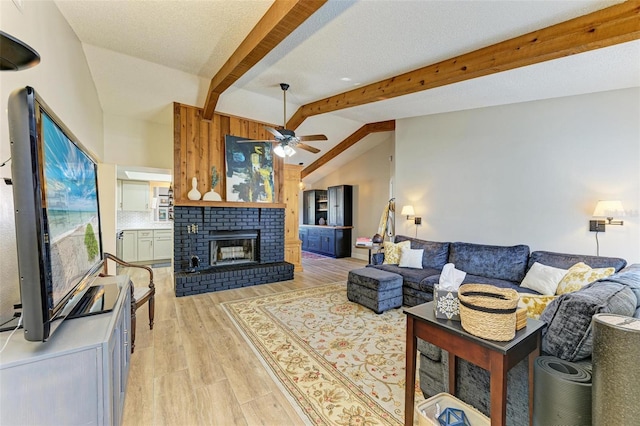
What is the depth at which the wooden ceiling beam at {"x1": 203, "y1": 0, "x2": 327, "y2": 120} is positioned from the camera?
1.95 m

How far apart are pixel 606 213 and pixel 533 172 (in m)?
0.89

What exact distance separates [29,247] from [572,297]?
236 cm

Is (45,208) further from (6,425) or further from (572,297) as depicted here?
(572,297)

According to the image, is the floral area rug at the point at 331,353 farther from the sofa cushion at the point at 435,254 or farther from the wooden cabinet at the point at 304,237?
the wooden cabinet at the point at 304,237

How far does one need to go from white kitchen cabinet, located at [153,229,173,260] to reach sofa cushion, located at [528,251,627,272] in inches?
285

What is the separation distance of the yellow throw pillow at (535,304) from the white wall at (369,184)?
5.11m

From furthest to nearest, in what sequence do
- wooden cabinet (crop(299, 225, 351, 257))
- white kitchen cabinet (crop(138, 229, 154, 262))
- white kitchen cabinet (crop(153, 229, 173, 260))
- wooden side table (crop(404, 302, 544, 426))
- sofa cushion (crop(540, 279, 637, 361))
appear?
wooden cabinet (crop(299, 225, 351, 257)) < white kitchen cabinet (crop(153, 229, 173, 260)) < white kitchen cabinet (crop(138, 229, 154, 262)) < sofa cushion (crop(540, 279, 637, 361)) < wooden side table (crop(404, 302, 544, 426))

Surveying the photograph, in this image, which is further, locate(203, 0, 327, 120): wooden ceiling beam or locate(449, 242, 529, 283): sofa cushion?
locate(449, 242, 529, 283): sofa cushion

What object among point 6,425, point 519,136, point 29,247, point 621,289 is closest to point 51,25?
point 29,247

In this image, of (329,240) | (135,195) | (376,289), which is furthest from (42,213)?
(329,240)

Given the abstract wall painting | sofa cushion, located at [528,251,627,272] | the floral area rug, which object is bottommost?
the floral area rug

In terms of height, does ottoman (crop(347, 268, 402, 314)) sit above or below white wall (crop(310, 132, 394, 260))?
below

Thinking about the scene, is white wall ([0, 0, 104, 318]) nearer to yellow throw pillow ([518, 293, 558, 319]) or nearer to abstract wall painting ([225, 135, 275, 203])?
abstract wall painting ([225, 135, 275, 203])

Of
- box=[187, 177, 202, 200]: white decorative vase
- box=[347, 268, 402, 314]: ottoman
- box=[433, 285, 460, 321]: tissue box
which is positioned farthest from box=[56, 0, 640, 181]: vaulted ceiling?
box=[347, 268, 402, 314]: ottoman
